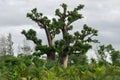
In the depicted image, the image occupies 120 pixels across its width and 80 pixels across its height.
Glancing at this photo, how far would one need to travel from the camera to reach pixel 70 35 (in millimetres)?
65500

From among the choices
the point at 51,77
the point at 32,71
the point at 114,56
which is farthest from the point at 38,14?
the point at 51,77

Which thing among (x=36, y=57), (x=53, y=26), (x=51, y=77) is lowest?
(x=51, y=77)

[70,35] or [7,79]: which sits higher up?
[70,35]

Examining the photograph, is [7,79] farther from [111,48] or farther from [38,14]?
[111,48]

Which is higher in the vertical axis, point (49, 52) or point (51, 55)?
point (49, 52)

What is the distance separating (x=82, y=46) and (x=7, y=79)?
1616 inches

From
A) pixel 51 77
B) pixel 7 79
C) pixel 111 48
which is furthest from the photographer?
pixel 111 48

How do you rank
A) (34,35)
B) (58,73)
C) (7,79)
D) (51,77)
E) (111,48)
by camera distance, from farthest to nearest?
1. (111,48)
2. (34,35)
3. (58,73)
4. (7,79)
5. (51,77)

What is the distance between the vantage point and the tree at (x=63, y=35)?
215 feet

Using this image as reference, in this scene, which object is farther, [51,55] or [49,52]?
[49,52]

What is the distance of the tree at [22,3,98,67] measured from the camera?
65438 millimetres

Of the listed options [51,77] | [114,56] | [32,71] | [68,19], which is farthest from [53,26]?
[51,77]

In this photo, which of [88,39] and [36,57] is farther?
[88,39]

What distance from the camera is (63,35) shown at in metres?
66.2
